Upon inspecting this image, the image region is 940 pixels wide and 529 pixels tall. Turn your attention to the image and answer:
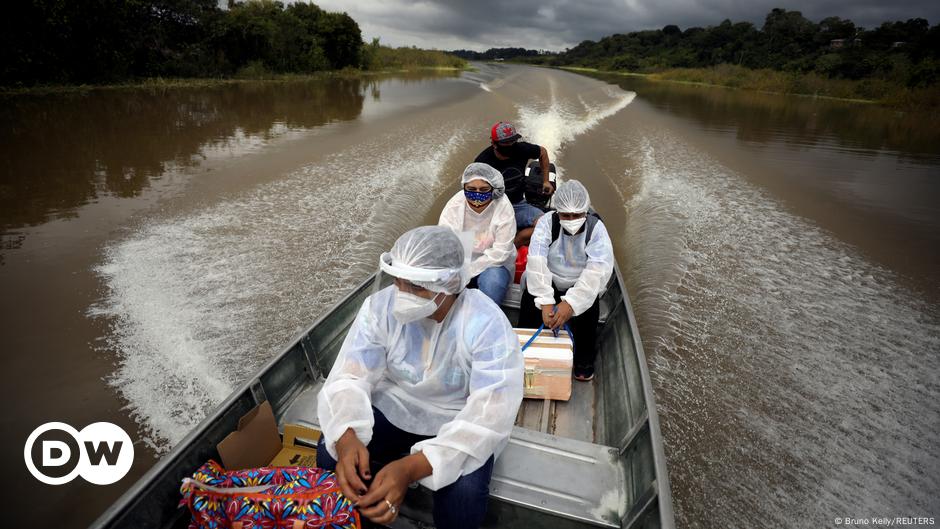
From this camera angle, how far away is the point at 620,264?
245 inches

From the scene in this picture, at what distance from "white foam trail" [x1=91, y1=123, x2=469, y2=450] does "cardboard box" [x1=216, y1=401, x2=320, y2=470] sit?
4.19 feet

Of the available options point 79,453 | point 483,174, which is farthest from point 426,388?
point 79,453

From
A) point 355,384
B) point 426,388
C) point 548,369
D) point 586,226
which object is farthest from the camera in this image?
point 586,226

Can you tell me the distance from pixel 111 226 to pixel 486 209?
5759 mm

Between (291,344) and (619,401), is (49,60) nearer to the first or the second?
(291,344)

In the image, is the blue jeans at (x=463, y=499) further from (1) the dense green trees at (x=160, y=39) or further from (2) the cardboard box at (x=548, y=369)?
(1) the dense green trees at (x=160, y=39)

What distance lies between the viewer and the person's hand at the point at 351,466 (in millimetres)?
1599

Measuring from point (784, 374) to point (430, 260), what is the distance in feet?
13.3

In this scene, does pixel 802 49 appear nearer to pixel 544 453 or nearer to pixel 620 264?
pixel 620 264

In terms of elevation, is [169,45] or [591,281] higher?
[169,45]

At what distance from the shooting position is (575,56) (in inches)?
3457

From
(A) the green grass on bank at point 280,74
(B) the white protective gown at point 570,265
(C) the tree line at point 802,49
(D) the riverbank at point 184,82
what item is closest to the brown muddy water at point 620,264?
(B) the white protective gown at point 570,265

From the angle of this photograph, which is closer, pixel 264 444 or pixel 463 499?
pixel 463 499

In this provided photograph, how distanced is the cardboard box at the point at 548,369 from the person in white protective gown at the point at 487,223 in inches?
30.0
